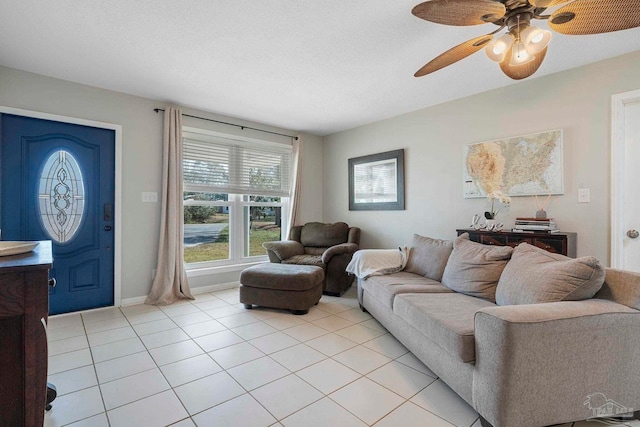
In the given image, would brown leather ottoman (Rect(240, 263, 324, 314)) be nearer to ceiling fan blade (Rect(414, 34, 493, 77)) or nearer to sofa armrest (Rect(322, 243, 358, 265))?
sofa armrest (Rect(322, 243, 358, 265))

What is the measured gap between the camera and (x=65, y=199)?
303 cm

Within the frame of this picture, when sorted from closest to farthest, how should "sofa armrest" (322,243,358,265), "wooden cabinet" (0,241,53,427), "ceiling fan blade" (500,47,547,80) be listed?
"wooden cabinet" (0,241,53,427), "ceiling fan blade" (500,47,547,80), "sofa armrest" (322,243,358,265)

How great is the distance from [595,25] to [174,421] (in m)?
2.99

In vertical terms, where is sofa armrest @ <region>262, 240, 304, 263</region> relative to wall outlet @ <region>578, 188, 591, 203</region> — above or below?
below

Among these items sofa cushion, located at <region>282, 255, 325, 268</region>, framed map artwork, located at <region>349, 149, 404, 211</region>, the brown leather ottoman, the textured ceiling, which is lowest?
the brown leather ottoman

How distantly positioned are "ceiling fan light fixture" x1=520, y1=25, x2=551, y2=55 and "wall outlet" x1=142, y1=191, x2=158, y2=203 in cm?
378

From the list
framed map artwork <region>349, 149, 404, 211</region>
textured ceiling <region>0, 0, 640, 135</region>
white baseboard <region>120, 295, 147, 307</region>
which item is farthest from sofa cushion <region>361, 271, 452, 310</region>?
white baseboard <region>120, 295, 147, 307</region>

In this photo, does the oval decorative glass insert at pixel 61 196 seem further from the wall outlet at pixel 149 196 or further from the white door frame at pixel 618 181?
the white door frame at pixel 618 181

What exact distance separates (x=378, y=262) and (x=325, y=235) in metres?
1.43

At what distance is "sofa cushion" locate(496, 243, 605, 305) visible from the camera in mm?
1585

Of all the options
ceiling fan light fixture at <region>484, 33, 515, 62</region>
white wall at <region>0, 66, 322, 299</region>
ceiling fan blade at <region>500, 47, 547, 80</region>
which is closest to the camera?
ceiling fan light fixture at <region>484, 33, 515, 62</region>

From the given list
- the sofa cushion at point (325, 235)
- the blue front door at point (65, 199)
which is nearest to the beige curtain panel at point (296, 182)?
the sofa cushion at point (325, 235)

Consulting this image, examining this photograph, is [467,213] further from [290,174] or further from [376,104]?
[290,174]

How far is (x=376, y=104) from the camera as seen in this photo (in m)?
3.64
